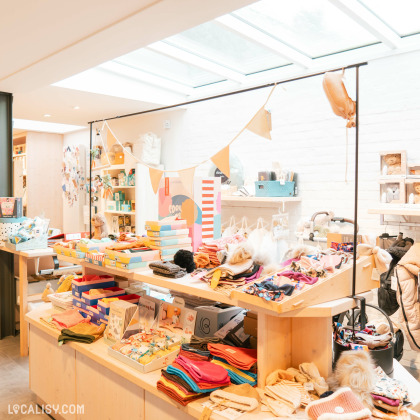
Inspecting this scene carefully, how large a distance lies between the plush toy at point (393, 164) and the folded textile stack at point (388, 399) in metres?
2.27

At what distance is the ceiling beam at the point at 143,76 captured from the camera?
435 centimetres

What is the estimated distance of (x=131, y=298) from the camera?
258cm

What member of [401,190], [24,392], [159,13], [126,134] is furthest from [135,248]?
[126,134]

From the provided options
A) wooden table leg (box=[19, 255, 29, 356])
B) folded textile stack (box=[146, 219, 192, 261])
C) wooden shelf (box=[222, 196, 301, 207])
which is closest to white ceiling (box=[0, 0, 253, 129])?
folded textile stack (box=[146, 219, 192, 261])

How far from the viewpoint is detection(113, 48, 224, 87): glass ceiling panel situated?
4199 mm

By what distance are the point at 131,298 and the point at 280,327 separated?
1.16 metres

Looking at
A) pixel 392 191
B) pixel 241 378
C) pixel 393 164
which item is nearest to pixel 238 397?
pixel 241 378

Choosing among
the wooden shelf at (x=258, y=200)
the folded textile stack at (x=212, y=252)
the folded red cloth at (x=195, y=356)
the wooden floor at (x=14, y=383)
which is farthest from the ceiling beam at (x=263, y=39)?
the wooden floor at (x=14, y=383)

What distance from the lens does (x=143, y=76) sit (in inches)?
181

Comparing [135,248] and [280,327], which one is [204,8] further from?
[280,327]

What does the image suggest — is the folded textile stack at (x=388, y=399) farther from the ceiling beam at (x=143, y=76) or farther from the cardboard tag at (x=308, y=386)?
the ceiling beam at (x=143, y=76)

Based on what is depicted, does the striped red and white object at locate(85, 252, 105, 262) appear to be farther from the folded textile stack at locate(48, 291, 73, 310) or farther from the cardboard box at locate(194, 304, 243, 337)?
the cardboard box at locate(194, 304, 243, 337)

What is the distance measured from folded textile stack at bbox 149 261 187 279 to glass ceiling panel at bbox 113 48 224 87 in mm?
2606

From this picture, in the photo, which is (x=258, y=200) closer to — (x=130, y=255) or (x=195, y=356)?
(x=130, y=255)
